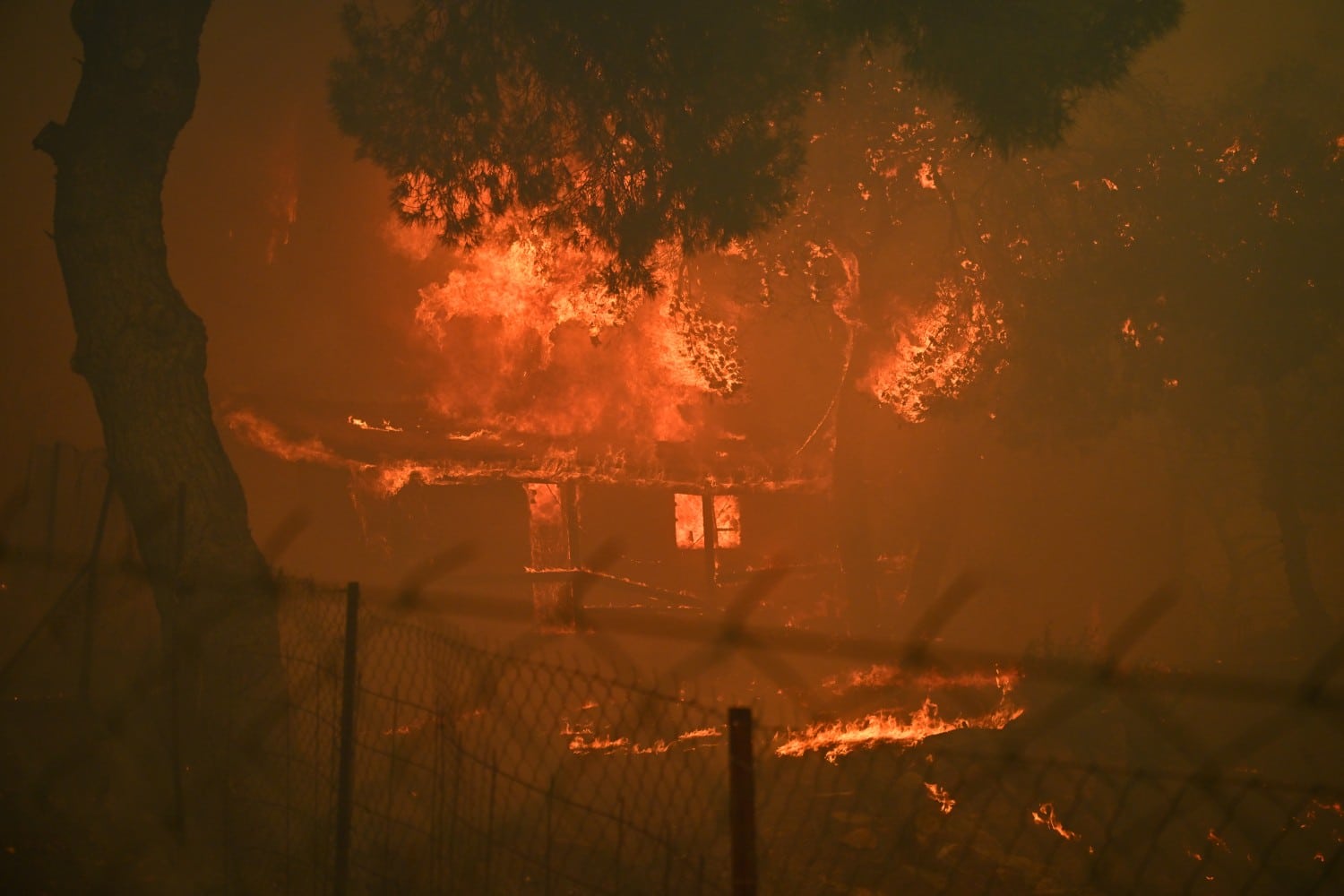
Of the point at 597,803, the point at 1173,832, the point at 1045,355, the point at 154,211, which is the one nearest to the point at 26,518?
the point at 154,211

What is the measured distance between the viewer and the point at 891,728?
43.0 ft

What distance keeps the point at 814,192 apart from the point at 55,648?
40.6ft

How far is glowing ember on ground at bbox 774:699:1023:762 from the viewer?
40.1 feet

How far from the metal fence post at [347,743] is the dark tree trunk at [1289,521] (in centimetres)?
1803

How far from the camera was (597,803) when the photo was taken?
9.26m

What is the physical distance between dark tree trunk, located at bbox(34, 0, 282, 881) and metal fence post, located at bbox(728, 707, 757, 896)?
4.81 m

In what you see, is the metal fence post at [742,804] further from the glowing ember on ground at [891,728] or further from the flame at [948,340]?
the flame at [948,340]

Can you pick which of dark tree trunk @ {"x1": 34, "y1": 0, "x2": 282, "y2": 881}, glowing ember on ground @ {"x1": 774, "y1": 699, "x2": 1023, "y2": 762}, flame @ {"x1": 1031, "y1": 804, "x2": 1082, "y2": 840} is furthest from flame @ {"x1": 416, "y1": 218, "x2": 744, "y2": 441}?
flame @ {"x1": 1031, "y1": 804, "x2": 1082, "y2": 840}

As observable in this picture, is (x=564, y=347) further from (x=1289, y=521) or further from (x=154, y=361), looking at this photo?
(x=1289, y=521)

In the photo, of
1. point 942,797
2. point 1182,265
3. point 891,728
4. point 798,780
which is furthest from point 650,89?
point 1182,265

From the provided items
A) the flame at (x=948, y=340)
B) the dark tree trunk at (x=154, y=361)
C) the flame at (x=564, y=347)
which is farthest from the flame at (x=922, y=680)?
the dark tree trunk at (x=154, y=361)

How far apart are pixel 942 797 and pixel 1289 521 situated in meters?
12.5

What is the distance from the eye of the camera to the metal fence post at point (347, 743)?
145 inches

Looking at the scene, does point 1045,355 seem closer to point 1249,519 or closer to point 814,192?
point 814,192
